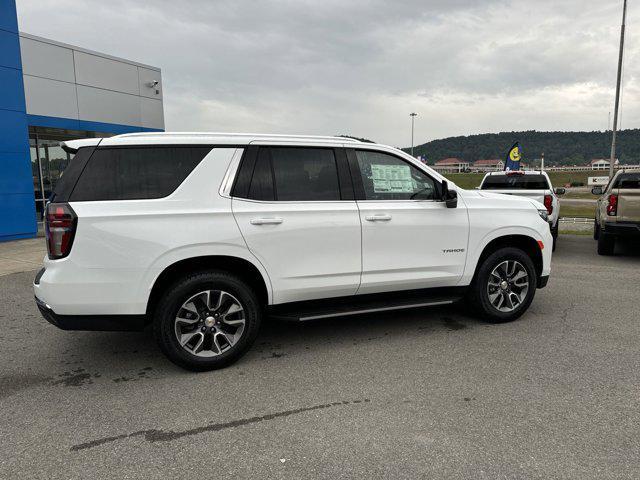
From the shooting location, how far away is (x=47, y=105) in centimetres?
1400

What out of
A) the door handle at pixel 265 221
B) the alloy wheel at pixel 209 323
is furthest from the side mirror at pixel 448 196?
the alloy wheel at pixel 209 323

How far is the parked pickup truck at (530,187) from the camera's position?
9.70 meters

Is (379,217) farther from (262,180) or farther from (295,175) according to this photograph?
(262,180)

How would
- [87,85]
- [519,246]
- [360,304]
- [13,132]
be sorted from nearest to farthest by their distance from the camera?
[360,304], [519,246], [13,132], [87,85]

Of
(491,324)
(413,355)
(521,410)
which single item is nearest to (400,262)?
(413,355)

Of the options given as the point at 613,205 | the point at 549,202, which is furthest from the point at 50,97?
the point at 613,205

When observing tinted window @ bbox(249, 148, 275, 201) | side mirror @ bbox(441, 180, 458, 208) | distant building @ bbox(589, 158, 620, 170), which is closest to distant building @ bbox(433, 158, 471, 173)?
distant building @ bbox(589, 158, 620, 170)

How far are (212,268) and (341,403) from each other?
4.90 feet

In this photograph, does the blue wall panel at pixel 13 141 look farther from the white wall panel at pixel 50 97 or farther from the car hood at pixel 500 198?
the car hood at pixel 500 198

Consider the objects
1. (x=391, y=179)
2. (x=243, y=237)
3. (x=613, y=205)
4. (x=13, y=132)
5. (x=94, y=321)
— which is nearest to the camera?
(x=94, y=321)

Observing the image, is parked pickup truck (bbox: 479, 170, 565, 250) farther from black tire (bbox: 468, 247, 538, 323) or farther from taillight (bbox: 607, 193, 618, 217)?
black tire (bbox: 468, 247, 538, 323)

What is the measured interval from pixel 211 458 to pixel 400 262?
250 centimetres

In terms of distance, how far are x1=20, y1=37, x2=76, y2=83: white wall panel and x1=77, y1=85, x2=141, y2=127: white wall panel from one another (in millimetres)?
645

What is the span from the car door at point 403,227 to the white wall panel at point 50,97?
12973 mm
